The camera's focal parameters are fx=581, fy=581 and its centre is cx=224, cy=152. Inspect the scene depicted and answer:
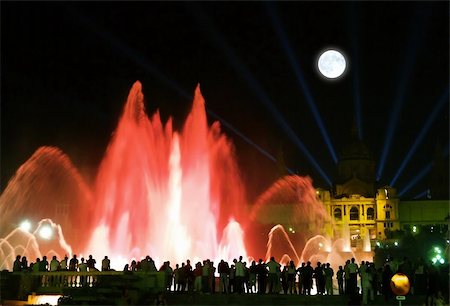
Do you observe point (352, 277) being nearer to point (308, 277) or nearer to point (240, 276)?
point (308, 277)

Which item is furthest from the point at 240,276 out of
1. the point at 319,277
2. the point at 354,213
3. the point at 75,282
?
the point at 354,213

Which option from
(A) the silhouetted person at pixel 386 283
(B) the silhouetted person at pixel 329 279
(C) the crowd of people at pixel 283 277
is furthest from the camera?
(B) the silhouetted person at pixel 329 279

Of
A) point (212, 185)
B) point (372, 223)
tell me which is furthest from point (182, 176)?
point (372, 223)

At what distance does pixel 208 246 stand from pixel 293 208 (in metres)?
85.3

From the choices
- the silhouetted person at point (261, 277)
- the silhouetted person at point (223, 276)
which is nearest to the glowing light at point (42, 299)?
the silhouetted person at point (223, 276)

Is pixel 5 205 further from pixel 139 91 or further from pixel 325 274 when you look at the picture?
pixel 325 274

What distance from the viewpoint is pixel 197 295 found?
21.5 meters

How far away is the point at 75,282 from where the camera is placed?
22375 millimetres

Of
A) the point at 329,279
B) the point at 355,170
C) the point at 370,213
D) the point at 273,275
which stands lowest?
the point at 329,279

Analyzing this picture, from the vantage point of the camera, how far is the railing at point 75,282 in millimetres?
20328

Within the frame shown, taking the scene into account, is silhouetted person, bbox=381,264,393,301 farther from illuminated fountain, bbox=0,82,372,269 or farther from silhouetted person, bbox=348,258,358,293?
illuminated fountain, bbox=0,82,372,269

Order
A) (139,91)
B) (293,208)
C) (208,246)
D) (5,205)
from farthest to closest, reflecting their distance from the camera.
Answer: (293,208) < (5,205) < (139,91) < (208,246)

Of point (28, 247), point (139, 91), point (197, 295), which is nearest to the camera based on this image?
point (197, 295)

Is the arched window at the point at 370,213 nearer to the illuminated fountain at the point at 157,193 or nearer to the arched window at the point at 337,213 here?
the arched window at the point at 337,213
